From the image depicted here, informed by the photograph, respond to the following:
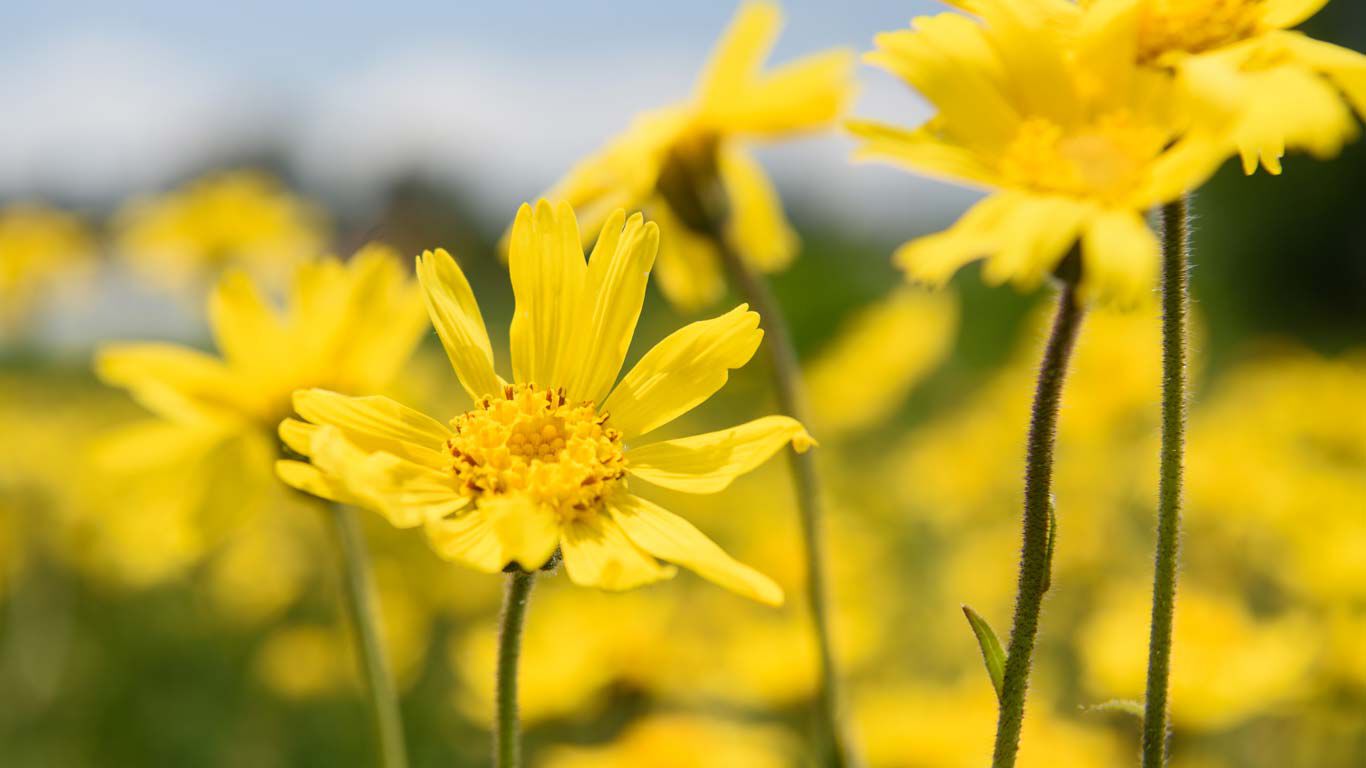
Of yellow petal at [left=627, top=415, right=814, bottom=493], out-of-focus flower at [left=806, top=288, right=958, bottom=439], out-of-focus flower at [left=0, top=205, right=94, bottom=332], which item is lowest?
yellow petal at [left=627, top=415, right=814, bottom=493]

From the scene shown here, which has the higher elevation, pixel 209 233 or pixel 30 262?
pixel 30 262

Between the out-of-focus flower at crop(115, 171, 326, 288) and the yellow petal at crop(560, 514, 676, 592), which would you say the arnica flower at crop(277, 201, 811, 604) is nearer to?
the yellow petal at crop(560, 514, 676, 592)

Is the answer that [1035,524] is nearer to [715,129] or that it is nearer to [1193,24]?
Result: [1193,24]

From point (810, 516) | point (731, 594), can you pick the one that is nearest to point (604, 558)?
point (810, 516)

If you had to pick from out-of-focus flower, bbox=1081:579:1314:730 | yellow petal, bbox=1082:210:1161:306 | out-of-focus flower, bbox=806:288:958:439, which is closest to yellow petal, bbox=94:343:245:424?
yellow petal, bbox=1082:210:1161:306

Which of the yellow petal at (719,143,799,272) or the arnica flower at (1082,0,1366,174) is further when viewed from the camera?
the yellow petal at (719,143,799,272)

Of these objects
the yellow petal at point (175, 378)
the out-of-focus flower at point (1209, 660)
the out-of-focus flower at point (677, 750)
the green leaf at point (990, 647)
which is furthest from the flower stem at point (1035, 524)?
the out-of-focus flower at point (1209, 660)

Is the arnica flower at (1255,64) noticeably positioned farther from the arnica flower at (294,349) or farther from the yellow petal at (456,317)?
the arnica flower at (294,349)
